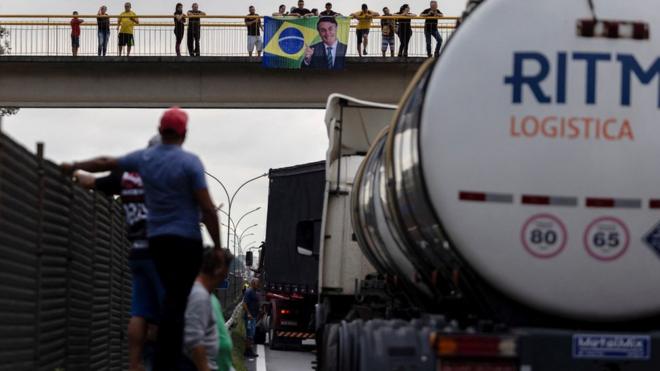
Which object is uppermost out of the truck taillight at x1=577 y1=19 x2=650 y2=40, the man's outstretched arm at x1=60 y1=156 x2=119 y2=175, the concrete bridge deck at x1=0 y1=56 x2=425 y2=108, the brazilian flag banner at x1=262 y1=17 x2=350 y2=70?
the brazilian flag banner at x1=262 y1=17 x2=350 y2=70

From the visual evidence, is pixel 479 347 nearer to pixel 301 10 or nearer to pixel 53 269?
pixel 53 269

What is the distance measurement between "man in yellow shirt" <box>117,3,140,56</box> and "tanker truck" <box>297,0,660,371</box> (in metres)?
33.3

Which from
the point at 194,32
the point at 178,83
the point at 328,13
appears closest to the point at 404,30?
the point at 328,13

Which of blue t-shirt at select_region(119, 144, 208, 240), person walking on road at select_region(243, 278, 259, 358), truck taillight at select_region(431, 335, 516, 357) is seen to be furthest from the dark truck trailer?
blue t-shirt at select_region(119, 144, 208, 240)

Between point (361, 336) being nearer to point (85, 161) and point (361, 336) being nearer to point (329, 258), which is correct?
point (85, 161)

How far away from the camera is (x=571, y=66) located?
9570 millimetres

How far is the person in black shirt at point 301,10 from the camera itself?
41.4 meters

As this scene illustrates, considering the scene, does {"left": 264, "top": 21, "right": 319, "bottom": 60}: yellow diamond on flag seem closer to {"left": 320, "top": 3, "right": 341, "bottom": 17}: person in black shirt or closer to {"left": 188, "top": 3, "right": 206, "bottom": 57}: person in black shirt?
{"left": 320, "top": 3, "right": 341, "bottom": 17}: person in black shirt

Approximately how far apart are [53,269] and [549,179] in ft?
11.1

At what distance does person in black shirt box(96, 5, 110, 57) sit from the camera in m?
42.6

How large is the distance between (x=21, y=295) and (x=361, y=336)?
3.26 metres

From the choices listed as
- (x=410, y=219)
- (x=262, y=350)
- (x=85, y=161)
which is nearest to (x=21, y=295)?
(x=85, y=161)

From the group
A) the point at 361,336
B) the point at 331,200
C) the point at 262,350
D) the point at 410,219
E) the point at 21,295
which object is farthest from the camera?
the point at 262,350

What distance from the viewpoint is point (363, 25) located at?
139 ft
